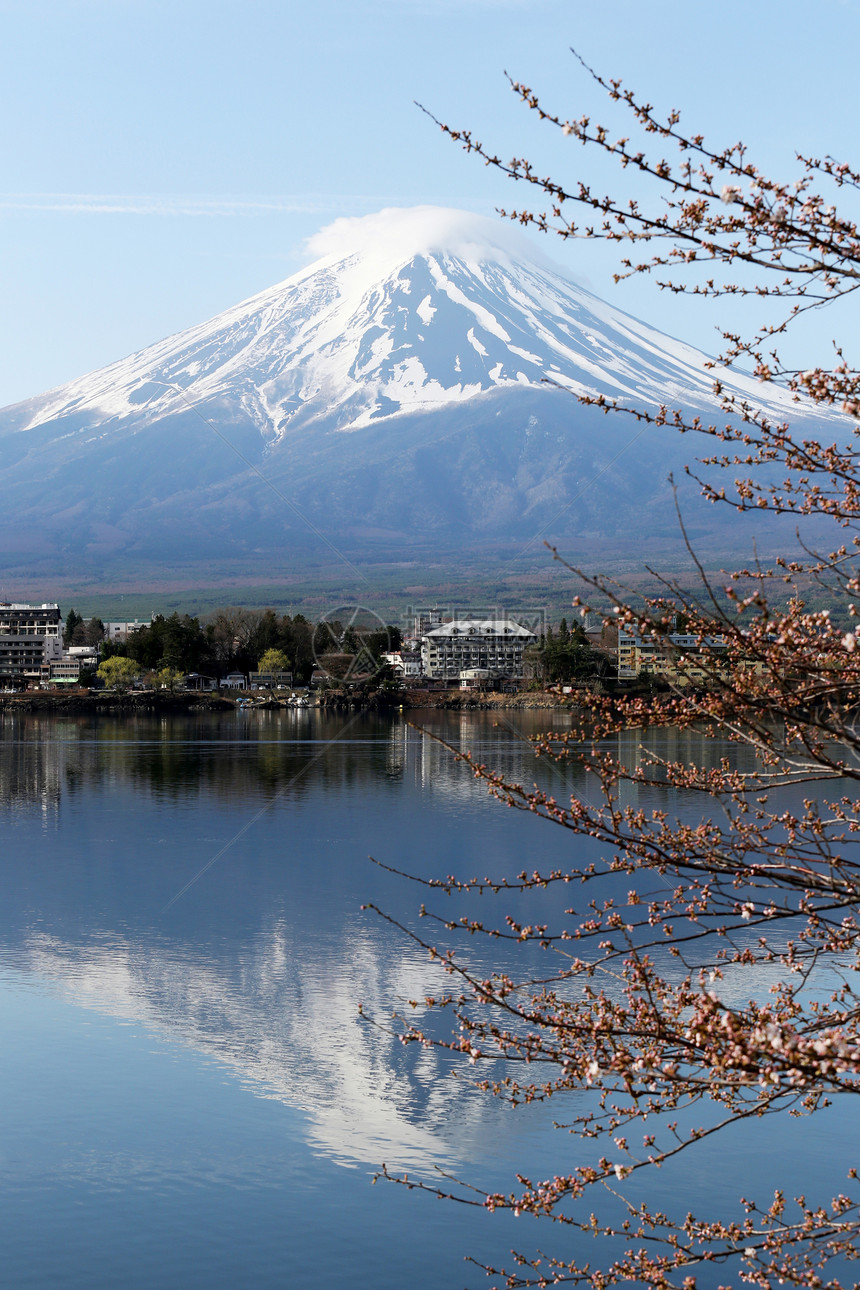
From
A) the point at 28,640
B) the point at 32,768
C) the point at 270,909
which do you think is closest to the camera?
the point at 270,909

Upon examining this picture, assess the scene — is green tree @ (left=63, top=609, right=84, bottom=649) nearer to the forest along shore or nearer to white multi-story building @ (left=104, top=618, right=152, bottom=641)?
white multi-story building @ (left=104, top=618, right=152, bottom=641)

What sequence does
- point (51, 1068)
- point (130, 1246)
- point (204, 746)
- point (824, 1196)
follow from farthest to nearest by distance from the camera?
1. point (204, 746)
2. point (51, 1068)
3. point (824, 1196)
4. point (130, 1246)

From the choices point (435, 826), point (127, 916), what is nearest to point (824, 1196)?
point (127, 916)

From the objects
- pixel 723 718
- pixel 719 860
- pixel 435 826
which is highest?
pixel 723 718

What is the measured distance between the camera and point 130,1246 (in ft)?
29.8

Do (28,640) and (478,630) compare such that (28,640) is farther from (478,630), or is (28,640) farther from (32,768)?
(32,768)

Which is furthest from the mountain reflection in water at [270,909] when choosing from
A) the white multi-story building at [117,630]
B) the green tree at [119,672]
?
the white multi-story building at [117,630]

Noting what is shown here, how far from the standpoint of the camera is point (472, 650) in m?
98.2

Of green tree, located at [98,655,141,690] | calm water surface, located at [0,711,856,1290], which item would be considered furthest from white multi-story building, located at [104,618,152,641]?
calm water surface, located at [0,711,856,1290]

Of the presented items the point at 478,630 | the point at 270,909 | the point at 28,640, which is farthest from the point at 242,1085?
the point at 28,640

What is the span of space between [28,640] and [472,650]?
39.8 meters

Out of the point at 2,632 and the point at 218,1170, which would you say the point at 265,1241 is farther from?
the point at 2,632

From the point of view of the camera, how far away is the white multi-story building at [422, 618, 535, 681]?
314 feet

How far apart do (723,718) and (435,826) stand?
2521 centimetres
